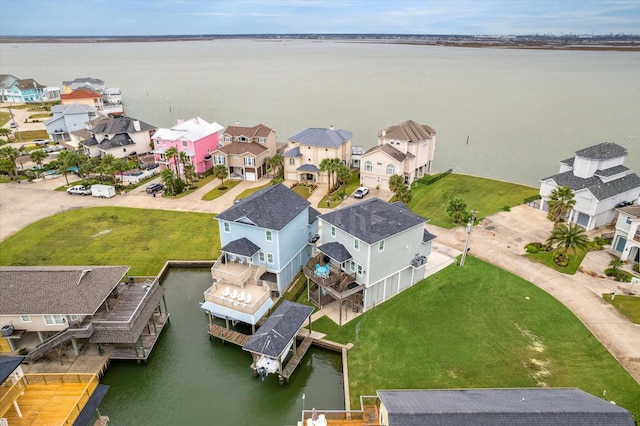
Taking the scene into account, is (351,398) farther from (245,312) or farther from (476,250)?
(476,250)

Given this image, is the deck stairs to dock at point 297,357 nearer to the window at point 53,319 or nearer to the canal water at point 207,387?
the canal water at point 207,387

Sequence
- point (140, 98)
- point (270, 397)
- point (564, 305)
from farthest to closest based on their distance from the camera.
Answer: point (140, 98) → point (564, 305) → point (270, 397)

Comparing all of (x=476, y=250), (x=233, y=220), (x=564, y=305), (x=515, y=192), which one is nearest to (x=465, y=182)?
(x=515, y=192)

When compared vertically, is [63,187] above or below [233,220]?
below

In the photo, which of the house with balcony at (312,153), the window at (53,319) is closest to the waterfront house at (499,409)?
the window at (53,319)

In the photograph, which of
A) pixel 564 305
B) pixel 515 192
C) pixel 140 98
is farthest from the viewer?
pixel 140 98

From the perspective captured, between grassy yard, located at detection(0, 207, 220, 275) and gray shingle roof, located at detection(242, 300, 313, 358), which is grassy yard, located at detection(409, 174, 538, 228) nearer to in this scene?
gray shingle roof, located at detection(242, 300, 313, 358)
